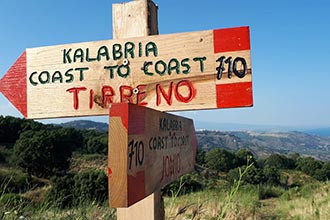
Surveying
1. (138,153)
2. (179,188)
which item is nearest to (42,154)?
(179,188)

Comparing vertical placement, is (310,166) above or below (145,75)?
below

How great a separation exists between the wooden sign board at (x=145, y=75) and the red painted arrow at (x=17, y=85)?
11mm

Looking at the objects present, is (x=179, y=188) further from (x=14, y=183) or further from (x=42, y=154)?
(x=42, y=154)

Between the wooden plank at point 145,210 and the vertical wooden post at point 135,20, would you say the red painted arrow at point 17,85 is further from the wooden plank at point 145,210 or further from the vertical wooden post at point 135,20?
the wooden plank at point 145,210

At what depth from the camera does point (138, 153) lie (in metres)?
1.01

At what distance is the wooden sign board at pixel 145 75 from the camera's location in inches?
59.6

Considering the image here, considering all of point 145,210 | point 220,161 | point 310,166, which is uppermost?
point 145,210

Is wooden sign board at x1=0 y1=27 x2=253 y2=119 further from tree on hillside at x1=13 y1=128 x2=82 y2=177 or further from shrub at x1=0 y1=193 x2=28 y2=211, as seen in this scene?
tree on hillside at x1=13 y1=128 x2=82 y2=177

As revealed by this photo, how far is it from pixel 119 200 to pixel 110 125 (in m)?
0.20

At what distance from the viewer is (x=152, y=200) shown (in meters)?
1.51

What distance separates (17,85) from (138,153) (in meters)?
0.95

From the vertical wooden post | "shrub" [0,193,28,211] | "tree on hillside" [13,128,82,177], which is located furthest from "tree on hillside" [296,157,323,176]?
the vertical wooden post

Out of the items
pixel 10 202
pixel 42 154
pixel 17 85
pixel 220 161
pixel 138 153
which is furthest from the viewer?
pixel 220 161

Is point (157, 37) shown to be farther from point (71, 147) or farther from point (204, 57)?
point (71, 147)
